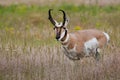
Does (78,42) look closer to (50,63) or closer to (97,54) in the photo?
(97,54)

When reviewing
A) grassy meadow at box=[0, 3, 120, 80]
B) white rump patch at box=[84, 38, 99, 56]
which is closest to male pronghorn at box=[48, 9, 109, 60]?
white rump patch at box=[84, 38, 99, 56]

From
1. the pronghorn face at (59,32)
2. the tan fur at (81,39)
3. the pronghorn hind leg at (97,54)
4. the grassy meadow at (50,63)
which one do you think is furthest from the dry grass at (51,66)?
the pronghorn face at (59,32)

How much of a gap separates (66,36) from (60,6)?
1231 cm

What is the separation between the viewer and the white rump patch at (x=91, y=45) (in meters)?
12.4

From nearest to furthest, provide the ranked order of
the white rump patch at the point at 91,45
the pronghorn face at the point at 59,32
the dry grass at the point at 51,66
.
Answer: the dry grass at the point at 51,66 < the pronghorn face at the point at 59,32 < the white rump patch at the point at 91,45

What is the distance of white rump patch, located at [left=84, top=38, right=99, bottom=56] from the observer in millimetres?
12422

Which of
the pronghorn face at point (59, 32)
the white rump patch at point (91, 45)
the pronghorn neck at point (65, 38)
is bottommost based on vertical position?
the white rump patch at point (91, 45)

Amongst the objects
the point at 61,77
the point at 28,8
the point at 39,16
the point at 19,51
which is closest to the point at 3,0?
the point at 28,8

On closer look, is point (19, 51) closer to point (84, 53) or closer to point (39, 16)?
point (84, 53)

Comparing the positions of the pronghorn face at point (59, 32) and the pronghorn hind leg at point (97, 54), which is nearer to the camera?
the pronghorn face at point (59, 32)

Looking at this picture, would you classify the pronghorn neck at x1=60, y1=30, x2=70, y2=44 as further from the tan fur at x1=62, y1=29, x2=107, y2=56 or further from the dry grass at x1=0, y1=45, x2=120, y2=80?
the dry grass at x1=0, y1=45, x2=120, y2=80

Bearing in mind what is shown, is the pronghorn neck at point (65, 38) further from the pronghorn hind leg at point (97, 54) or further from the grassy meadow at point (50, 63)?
the pronghorn hind leg at point (97, 54)

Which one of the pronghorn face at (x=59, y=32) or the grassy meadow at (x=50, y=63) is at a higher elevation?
the pronghorn face at (x=59, y=32)

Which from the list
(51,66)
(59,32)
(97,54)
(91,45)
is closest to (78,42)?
(91,45)
